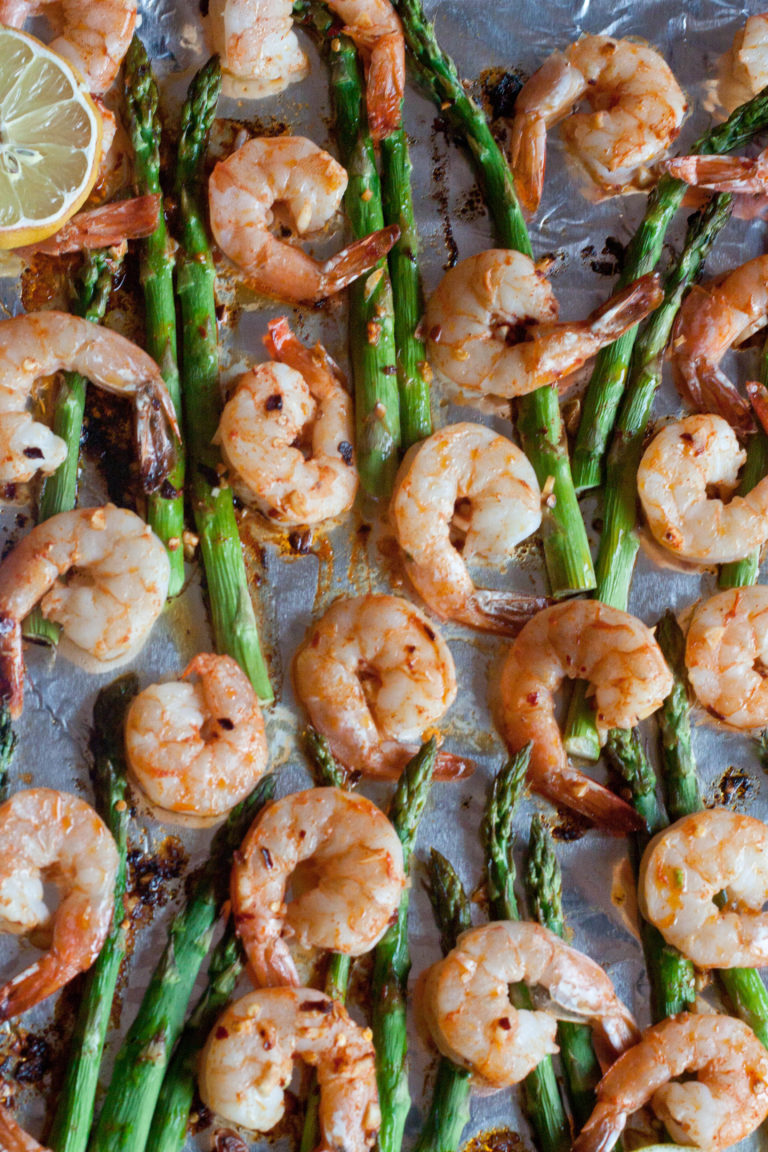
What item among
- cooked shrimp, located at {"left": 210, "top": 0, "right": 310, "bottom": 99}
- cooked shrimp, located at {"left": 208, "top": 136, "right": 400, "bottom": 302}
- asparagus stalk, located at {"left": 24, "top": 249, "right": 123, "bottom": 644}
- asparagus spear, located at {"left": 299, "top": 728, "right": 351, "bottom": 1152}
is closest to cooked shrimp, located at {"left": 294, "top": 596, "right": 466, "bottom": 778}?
asparagus spear, located at {"left": 299, "top": 728, "right": 351, "bottom": 1152}

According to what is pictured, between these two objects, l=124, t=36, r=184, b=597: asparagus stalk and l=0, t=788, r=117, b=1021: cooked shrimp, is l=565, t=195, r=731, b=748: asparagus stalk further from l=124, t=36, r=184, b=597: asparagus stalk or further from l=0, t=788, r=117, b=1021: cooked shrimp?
l=0, t=788, r=117, b=1021: cooked shrimp

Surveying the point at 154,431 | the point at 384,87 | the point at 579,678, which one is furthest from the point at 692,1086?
the point at 384,87

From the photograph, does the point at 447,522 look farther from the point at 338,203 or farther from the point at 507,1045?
the point at 507,1045

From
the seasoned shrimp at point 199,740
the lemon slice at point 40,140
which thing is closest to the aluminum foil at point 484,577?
the seasoned shrimp at point 199,740

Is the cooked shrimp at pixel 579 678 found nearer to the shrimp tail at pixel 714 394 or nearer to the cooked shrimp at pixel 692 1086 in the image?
the cooked shrimp at pixel 692 1086

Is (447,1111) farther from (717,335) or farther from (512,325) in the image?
(717,335)

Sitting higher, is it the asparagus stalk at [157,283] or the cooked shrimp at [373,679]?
the asparagus stalk at [157,283]
